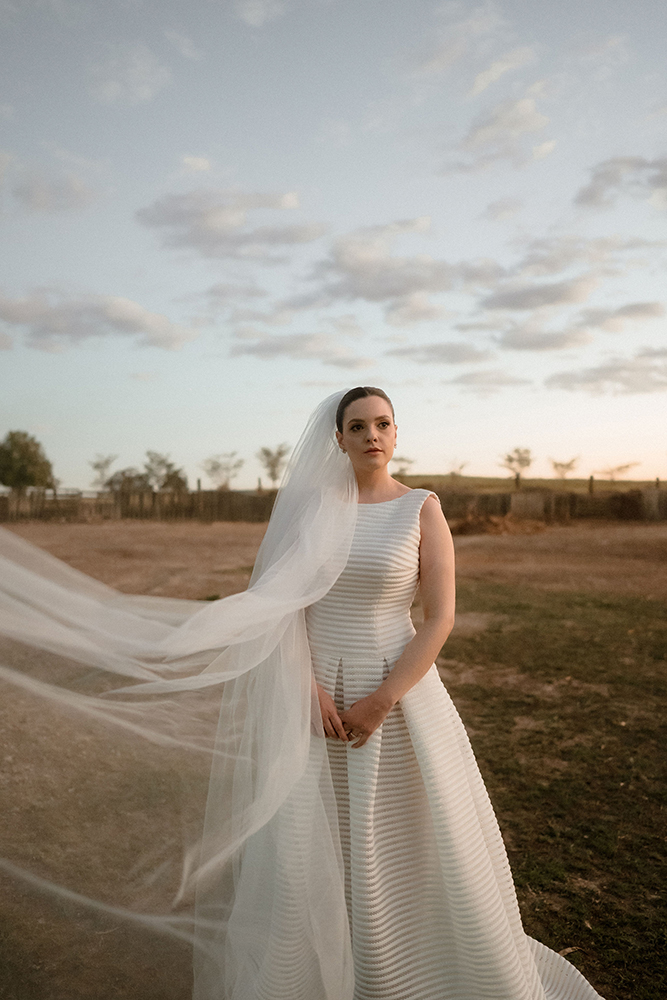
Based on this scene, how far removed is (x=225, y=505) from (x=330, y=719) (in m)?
20.3

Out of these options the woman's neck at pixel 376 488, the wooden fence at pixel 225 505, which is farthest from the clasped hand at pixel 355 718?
the wooden fence at pixel 225 505

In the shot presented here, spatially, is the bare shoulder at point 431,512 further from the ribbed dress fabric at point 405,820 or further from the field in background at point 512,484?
the field in background at point 512,484

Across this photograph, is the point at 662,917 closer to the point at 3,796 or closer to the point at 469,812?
the point at 469,812

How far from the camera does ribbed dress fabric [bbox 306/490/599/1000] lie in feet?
6.31

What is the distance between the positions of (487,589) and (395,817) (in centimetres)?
966

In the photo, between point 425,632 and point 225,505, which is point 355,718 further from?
point 225,505

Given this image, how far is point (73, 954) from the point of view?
192 centimetres

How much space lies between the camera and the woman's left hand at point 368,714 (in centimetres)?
193

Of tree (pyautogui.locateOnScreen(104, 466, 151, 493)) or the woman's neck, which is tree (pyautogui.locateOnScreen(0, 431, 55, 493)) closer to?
tree (pyautogui.locateOnScreen(104, 466, 151, 493))

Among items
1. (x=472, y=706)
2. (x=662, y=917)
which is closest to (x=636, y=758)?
(x=472, y=706)

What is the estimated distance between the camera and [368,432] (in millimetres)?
2098

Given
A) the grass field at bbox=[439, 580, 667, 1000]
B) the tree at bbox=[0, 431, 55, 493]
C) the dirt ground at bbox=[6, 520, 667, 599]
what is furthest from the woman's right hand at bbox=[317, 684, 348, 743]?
the tree at bbox=[0, 431, 55, 493]

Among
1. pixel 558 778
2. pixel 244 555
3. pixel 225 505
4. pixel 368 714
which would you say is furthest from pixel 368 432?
pixel 225 505

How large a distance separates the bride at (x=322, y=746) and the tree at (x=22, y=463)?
34783 millimetres
